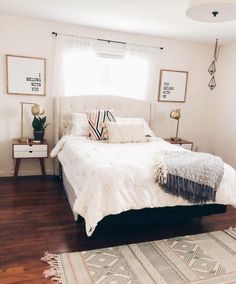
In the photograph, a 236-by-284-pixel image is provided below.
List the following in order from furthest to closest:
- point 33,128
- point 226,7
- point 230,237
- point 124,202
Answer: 1. point 33,128
2. point 230,237
3. point 124,202
4. point 226,7

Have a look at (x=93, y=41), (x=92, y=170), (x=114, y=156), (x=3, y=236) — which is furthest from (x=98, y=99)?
(x=3, y=236)

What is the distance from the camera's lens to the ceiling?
3.01m

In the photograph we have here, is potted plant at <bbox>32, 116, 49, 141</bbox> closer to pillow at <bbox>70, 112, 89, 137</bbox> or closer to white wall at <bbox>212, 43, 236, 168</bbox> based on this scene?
pillow at <bbox>70, 112, 89, 137</bbox>

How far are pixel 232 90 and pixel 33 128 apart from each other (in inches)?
137

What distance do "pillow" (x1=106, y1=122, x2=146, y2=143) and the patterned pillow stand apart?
125mm

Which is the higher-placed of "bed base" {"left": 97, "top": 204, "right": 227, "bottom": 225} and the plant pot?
the plant pot

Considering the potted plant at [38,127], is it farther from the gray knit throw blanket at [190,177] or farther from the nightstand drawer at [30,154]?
the gray knit throw blanket at [190,177]

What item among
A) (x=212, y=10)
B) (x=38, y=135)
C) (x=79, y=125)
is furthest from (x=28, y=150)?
(x=212, y=10)

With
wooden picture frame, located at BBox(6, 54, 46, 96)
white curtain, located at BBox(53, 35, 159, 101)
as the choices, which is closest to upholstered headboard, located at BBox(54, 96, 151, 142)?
white curtain, located at BBox(53, 35, 159, 101)

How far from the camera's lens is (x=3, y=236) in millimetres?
2412

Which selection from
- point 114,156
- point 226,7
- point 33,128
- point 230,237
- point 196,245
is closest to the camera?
point 226,7

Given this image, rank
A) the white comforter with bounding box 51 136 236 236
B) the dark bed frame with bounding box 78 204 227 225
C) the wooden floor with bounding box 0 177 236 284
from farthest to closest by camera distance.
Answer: the dark bed frame with bounding box 78 204 227 225
the white comforter with bounding box 51 136 236 236
the wooden floor with bounding box 0 177 236 284

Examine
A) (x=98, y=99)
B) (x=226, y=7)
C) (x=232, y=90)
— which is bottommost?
(x=98, y=99)

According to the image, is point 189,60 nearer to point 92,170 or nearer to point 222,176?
point 222,176
